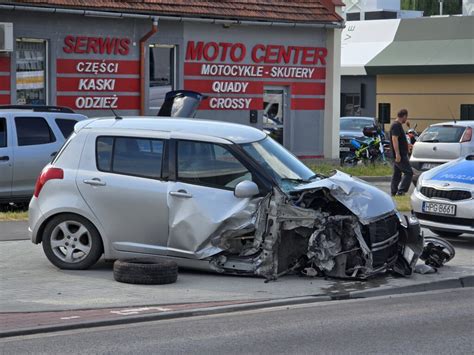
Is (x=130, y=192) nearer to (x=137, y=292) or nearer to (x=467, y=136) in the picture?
(x=137, y=292)

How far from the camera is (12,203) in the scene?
17.3 meters

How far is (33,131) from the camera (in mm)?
16891

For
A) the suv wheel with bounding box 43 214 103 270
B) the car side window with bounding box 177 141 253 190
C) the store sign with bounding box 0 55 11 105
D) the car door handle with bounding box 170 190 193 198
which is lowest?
the suv wheel with bounding box 43 214 103 270

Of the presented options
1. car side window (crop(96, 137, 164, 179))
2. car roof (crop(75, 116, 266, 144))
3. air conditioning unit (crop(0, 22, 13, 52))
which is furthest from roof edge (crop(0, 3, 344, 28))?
car side window (crop(96, 137, 164, 179))

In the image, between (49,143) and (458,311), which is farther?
(49,143)

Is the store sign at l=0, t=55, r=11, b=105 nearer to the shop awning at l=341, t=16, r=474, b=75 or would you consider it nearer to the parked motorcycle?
the parked motorcycle

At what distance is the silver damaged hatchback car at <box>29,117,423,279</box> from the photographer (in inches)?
416

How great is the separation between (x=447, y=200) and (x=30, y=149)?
7246 millimetres

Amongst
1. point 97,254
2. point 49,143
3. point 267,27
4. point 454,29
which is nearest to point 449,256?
point 97,254

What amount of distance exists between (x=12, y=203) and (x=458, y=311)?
10.1m

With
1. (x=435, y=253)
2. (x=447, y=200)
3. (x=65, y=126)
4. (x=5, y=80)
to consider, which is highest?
(x=5, y=80)

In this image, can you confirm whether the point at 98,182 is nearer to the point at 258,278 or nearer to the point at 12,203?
the point at 258,278

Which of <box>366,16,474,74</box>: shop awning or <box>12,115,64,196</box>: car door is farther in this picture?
<box>366,16,474,74</box>: shop awning

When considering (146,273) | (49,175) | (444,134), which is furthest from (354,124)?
(146,273)
